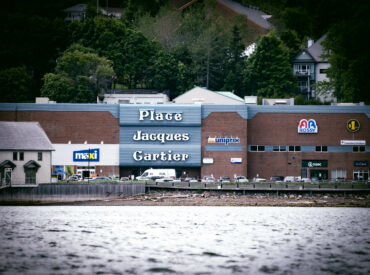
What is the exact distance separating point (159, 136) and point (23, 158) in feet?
82.5

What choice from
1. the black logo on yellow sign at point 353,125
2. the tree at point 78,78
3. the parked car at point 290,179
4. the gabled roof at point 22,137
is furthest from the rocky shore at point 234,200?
the tree at point 78,78

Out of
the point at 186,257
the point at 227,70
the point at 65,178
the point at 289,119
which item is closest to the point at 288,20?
the point at 227,70

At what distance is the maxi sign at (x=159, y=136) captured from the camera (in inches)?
4417

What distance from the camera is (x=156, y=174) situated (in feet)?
346

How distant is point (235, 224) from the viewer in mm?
68062

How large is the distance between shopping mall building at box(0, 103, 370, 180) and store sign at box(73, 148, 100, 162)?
16 centimetres

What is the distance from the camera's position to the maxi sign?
11219 cm

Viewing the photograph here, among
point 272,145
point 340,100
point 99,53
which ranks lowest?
point 272,145

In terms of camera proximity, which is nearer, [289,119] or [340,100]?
[289,119]

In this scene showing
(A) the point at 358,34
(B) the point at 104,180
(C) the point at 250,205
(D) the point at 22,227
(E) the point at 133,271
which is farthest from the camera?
(A) the point at 358,34

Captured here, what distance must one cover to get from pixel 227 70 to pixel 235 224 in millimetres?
89740

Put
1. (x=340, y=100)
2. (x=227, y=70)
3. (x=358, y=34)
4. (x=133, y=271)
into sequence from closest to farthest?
(x=133, y=271), (x=358, y=34), (x=340, y=100), (x=227, y=70)

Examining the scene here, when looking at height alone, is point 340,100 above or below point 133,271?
above

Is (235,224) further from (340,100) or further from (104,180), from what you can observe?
(340,100)
